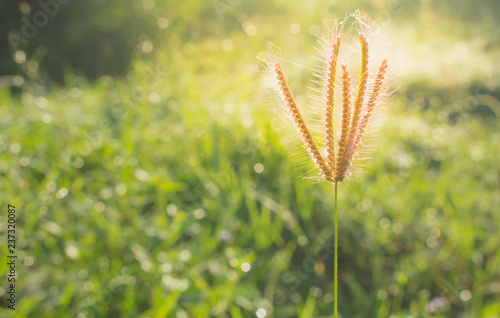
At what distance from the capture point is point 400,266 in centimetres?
276

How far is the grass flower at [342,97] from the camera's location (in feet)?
2.69

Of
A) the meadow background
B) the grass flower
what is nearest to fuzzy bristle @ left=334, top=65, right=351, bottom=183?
the grass flower

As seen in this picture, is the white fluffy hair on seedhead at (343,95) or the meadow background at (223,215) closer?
the white fluffy hair on seedhead at (343,95)

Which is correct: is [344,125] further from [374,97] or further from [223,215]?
[223,215]

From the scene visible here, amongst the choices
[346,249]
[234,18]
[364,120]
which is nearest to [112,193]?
[346,249]

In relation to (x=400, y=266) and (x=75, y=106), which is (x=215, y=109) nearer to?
(x=75, y=106)

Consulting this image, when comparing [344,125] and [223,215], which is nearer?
[344,125]

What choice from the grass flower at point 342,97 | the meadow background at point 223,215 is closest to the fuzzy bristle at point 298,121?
the grass flower at point 342,97

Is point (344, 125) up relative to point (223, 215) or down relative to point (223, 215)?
up

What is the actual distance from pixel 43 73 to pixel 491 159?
264 inches

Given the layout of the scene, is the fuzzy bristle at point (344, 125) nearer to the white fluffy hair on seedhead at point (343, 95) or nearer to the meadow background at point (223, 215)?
the white fluffy hair on seedhead at point (343, 95)

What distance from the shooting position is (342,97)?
2.75 ft

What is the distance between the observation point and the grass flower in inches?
32.2

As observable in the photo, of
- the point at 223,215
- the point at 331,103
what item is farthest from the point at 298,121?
the point at 223,215
